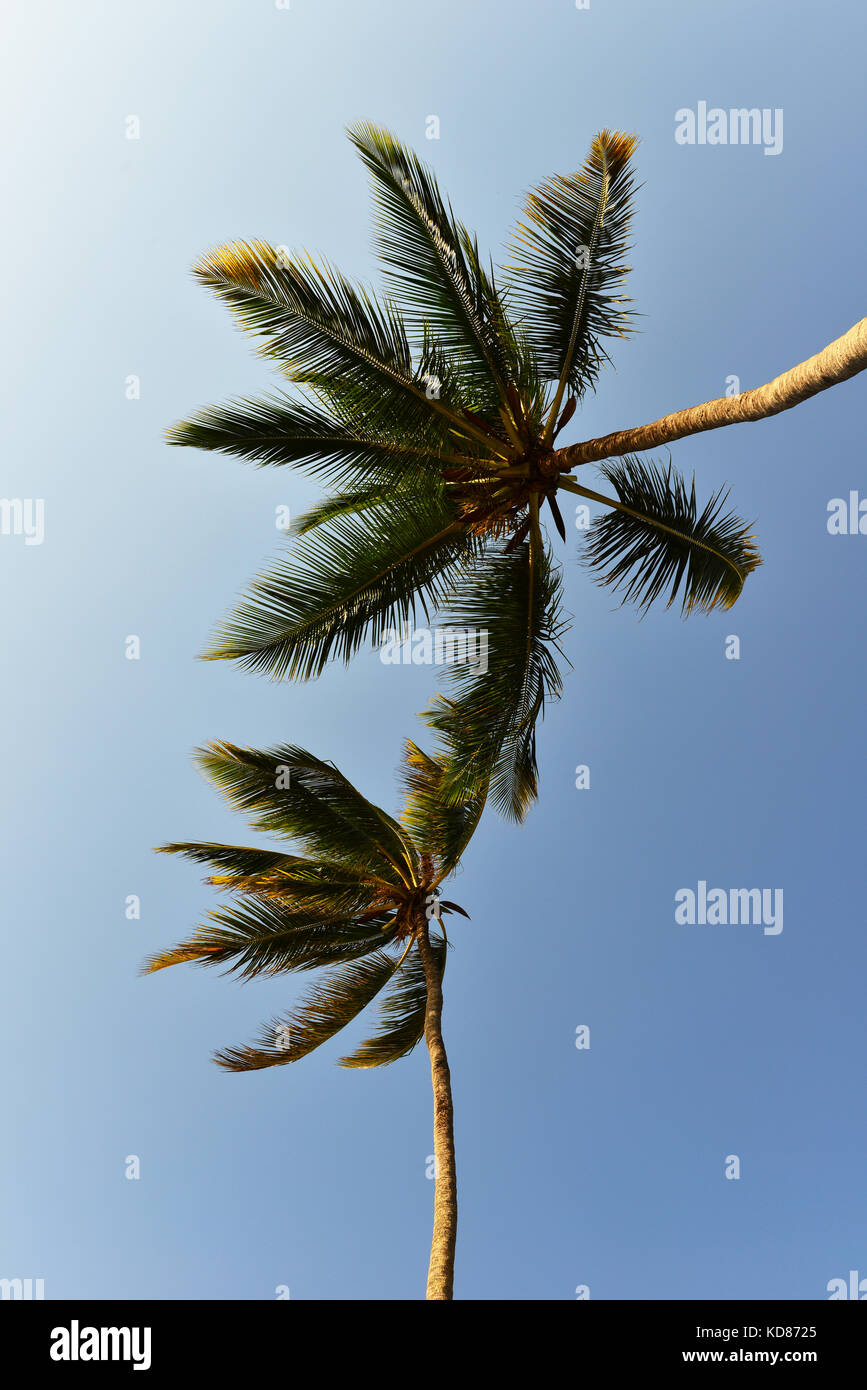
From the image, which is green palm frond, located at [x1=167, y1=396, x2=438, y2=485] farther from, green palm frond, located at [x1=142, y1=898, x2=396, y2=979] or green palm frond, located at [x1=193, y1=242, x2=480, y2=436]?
green palm frond, located at [x1=142, y1=898, x2=396, y2=979]

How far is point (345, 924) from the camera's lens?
11359 mm

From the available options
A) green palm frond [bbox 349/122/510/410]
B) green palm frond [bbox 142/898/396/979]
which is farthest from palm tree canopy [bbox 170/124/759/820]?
green palm frond [bbox 142/898/396/979]

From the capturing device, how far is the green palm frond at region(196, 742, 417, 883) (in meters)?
10.7

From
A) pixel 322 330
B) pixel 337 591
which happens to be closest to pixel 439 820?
pixel 337 591

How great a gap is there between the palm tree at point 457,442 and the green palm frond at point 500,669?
0.02 metres

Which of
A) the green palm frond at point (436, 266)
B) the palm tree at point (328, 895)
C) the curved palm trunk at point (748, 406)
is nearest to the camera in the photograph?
the curved palm trunk at point (748, 406)

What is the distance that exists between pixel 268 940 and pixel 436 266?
8450 mm

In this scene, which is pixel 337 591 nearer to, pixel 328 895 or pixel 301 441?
pixel 301 441

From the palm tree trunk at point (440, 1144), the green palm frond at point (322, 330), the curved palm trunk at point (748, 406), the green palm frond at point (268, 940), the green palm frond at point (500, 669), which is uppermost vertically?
the green palm frond at point (322, 330)

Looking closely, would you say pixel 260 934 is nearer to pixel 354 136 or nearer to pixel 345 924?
pixel 345 924

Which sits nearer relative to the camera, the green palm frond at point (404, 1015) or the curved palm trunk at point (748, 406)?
the curved palm trunk at point (748, 406)

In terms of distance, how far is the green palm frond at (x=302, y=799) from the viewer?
35.0 ft

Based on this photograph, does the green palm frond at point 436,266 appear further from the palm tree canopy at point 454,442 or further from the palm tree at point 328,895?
the palm tree at point 328,895

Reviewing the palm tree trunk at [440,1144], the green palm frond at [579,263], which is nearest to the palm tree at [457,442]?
the green palm frond at [579,263]
